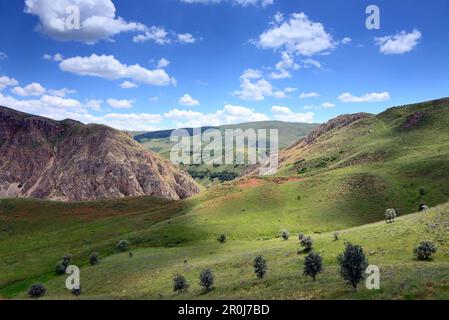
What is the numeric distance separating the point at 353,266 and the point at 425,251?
12.3 metres

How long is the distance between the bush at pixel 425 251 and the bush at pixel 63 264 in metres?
50.2

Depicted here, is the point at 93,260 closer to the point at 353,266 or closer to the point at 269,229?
the point at 269,229

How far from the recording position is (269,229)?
7019cm

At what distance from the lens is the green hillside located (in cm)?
3769

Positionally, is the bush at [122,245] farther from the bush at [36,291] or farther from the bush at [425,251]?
the bush at [425,251]

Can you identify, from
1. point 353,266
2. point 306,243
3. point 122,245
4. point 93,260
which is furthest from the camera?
point 122,245

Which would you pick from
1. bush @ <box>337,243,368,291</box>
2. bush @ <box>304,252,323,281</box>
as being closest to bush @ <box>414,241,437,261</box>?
bush @ <box>304,252,323,281</box>

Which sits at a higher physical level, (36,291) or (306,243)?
(306,243)

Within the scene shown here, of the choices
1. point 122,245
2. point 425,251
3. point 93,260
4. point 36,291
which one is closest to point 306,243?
point 425,251

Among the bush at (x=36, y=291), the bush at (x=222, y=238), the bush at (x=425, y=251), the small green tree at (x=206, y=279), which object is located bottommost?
the bush at (x=36, y=291)

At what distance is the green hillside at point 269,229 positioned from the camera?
37688 millimetres

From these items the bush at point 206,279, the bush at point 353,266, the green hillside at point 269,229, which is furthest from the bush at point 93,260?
the bush at point 353,266

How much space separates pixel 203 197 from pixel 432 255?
6766 centimetres

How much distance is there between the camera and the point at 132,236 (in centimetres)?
7625
